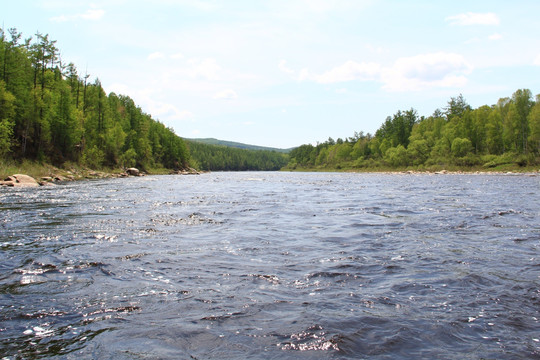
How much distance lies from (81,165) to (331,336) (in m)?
66.6

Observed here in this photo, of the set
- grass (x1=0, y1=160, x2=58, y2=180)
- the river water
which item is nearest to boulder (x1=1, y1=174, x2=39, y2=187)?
grass (x1=0, y1=160, x2=58, y2=180)

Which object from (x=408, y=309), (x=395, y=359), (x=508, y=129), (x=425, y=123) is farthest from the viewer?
(x=425, y=123)

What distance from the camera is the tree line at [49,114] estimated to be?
4747cm

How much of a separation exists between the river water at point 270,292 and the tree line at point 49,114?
37853 millimetres

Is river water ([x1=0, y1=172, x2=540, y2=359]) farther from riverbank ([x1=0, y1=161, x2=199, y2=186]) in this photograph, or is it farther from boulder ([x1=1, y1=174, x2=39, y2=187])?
riverbank ([x1=0, y1=161, x2=199, y2=186])

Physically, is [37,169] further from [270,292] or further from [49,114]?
[270,292]

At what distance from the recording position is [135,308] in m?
5.53

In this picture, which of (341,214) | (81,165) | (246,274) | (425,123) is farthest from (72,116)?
(425,123)

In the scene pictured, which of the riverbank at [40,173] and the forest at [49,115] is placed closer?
the riverbank at [40,173]

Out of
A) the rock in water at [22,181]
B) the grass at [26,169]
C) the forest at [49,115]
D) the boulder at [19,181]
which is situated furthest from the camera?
the forest at [49,115]

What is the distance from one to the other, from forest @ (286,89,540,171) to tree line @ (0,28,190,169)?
86.3m

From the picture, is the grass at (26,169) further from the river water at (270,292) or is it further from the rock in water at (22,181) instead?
the river water at (270,292)

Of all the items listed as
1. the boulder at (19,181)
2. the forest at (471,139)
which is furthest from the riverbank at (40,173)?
the forest at (471,139)

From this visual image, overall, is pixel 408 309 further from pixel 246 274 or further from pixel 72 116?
pixel 72 116
